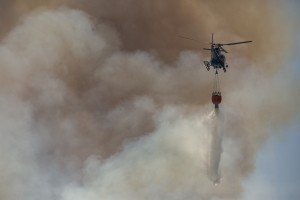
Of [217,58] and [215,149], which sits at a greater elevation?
[217,58]

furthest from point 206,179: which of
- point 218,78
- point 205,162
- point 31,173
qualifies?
point 31,173

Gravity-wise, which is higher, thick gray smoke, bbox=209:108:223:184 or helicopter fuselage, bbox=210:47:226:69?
helicopter fuselage, bbox=210:47:226:69

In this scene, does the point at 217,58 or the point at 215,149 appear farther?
the point at 215,149

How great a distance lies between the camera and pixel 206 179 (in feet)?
296

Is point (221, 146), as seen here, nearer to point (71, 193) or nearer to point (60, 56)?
point (71, 193)

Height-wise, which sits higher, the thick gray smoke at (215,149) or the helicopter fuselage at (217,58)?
the helicopter fuselage at (217,58)

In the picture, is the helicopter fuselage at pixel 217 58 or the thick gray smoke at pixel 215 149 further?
the thick gray smoke at pixel 215 149

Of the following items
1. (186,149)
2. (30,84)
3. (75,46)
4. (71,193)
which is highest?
(75,46)

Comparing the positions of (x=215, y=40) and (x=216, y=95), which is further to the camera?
(x=215, y=40)

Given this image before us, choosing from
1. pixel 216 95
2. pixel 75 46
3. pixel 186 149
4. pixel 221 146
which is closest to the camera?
pixel 216 95

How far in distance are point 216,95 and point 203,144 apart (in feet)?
50.5

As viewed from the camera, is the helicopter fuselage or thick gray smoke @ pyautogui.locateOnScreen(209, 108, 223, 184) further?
thick gray smoke @ pyautogui.locateOnScreen(209, 108, 223, 184)

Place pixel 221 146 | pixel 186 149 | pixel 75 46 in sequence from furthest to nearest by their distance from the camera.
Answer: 1. pixel 75 46
2. pixel 186 149
3. pixel 221 146

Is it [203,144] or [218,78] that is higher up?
[218,78]
